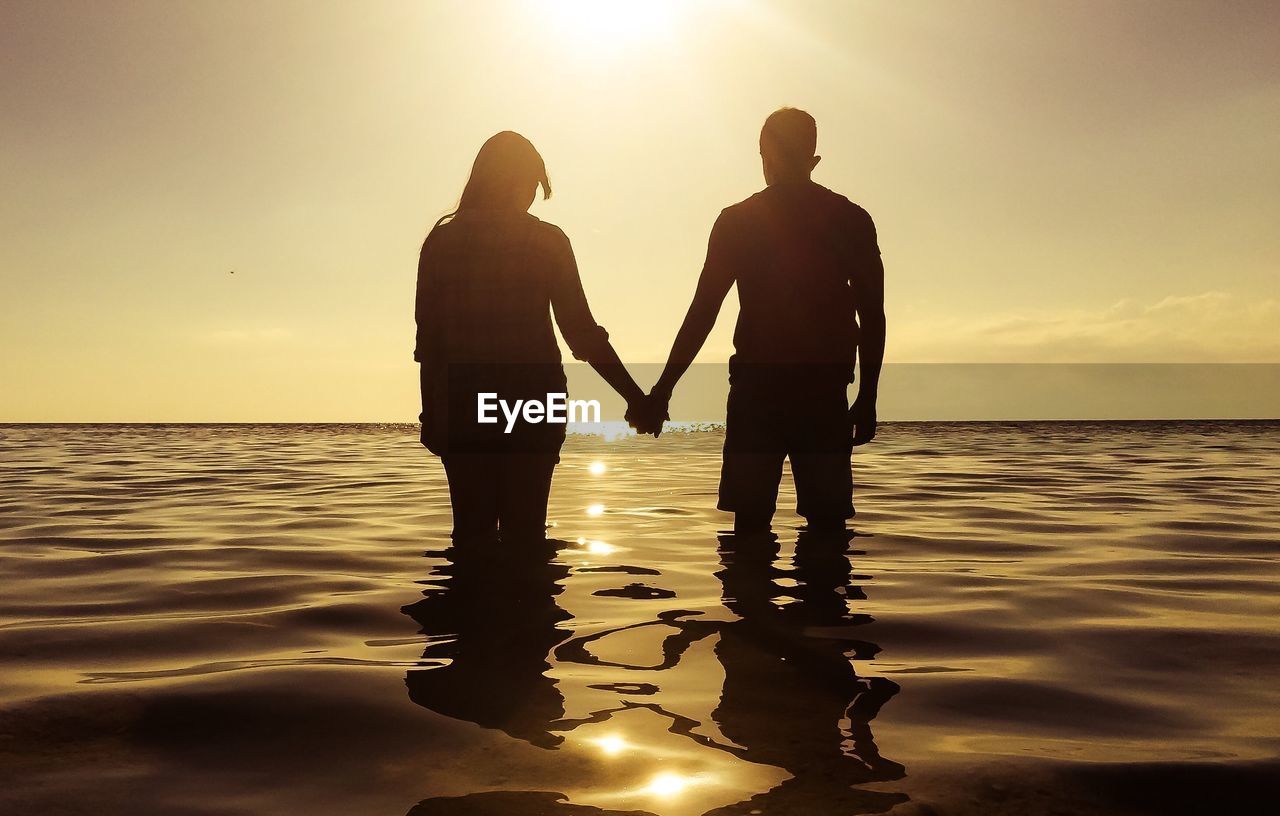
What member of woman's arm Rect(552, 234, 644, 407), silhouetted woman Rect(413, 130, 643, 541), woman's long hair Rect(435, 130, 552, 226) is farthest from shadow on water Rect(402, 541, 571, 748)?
woman's long hair Rect(435, 130, 552, 226)

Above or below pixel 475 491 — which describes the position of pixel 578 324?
above

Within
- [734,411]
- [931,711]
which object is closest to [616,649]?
[931,711]

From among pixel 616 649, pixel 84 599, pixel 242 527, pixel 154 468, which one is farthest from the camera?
pixel 154 468

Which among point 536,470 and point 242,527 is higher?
point 536,470

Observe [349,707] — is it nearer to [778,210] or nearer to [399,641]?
[399,641]

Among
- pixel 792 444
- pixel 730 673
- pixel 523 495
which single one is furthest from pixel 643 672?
pixel 792 444

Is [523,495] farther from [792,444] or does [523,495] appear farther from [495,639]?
[792,444]

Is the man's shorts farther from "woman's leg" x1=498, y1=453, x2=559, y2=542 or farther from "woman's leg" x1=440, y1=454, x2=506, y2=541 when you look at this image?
"woman's leg" x1=440, y1=454, x2=506, y2=541
